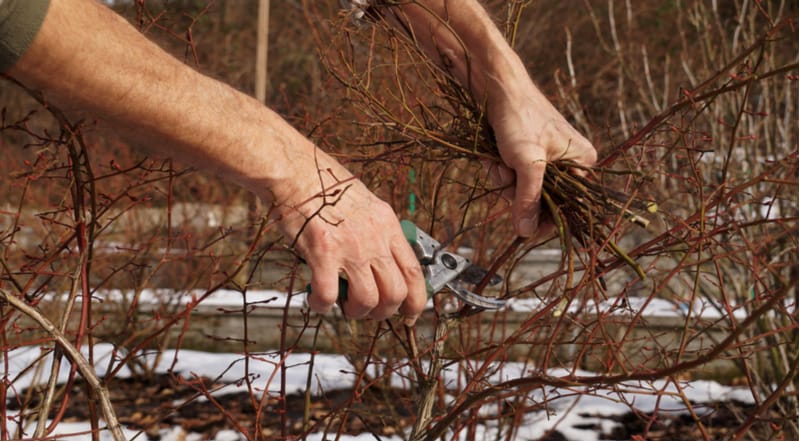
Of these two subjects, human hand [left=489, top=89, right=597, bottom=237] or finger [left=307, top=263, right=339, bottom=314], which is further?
human hand [left=489, top=89, right=597, bottom=237]

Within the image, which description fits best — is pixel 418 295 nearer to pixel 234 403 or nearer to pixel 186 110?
pixel 186 110

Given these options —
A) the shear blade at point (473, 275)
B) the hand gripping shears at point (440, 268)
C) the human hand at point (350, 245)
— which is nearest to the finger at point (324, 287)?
the human hand at point (350, 245)

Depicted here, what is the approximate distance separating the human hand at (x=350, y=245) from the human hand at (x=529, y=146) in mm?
317

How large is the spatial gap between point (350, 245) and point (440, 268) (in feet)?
1.11

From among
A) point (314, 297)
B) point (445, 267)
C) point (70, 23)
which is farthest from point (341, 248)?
point (70, 23)

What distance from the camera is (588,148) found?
1732 millimetres

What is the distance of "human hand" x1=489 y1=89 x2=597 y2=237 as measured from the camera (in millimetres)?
1638

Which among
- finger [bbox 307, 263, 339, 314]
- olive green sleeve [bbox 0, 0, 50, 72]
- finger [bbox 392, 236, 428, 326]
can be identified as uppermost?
olive green sleeve [bbox 0, 0, 50, 72]

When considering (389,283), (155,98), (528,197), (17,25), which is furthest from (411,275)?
(17,25)

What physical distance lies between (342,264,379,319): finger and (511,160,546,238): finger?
15.7 inches

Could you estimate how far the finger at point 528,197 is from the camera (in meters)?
1.63

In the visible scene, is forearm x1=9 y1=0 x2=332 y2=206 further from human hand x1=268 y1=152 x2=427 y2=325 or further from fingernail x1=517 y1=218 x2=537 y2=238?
fingernail x1=517 y1=218 x2=537 y2=238

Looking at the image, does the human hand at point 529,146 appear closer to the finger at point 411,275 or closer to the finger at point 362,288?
the finger at point 411,275

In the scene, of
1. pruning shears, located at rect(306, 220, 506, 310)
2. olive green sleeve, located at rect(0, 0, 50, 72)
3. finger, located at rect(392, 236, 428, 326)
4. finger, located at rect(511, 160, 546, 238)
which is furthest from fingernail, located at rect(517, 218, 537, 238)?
olive green sleeve, located at rect(0, 0, 50, 72)
